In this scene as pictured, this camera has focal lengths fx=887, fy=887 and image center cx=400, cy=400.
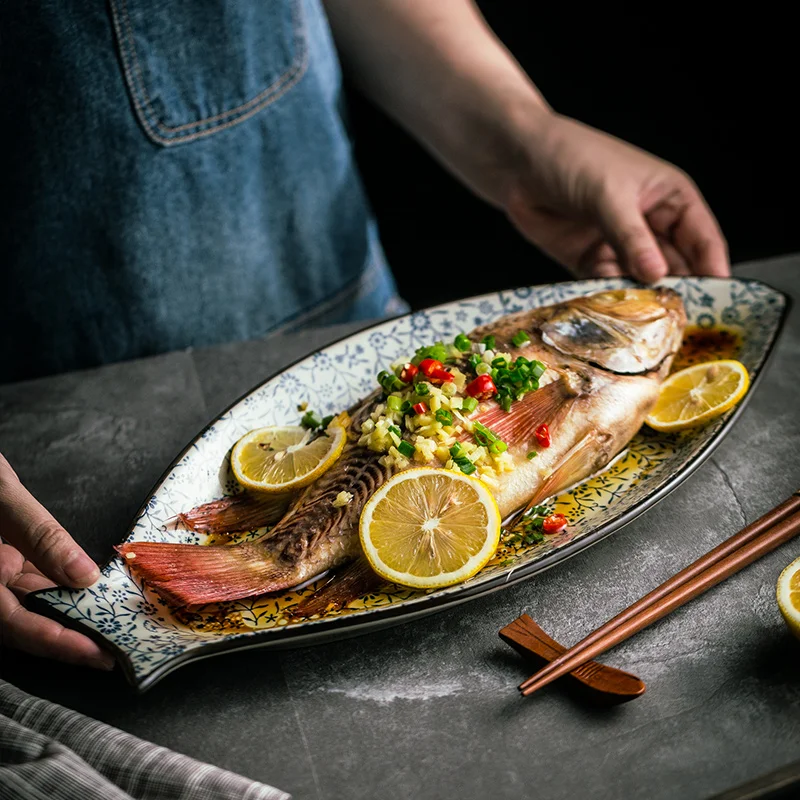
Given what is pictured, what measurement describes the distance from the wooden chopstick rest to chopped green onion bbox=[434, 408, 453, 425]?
422 millimetres

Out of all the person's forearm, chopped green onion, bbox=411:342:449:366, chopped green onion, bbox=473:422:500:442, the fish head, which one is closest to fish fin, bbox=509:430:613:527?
chopped green onion, bbox=473:422:500:442

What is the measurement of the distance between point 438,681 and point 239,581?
0.40 metres

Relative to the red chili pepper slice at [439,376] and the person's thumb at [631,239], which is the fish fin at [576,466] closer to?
the red chili pepper slice at [439,376]

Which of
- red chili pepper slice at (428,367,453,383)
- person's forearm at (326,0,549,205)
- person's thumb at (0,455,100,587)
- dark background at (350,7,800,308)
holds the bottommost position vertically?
dark background at (350,7,800,308)

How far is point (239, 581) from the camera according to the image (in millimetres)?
1609

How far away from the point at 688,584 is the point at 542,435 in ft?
1.41

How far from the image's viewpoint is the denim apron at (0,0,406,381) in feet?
7.76

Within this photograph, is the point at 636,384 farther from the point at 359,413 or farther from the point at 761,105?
the point at 761,105

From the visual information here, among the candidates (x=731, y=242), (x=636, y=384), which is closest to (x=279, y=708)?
(x=636, y=384)

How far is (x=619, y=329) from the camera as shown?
2105 millimetres

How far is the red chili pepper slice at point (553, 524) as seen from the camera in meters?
1.74

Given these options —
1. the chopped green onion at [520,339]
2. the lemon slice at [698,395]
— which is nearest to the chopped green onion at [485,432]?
the chopped green onion at [520,339]

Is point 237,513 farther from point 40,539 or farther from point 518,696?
point 518,696

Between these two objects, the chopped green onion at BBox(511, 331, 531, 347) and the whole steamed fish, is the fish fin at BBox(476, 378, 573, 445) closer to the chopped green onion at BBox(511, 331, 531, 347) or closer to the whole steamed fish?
the whole steamed fish
